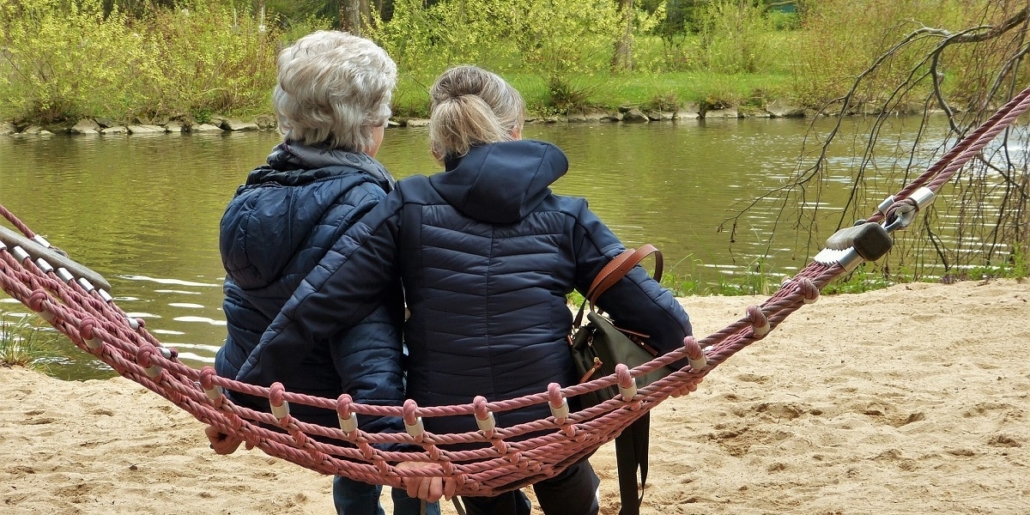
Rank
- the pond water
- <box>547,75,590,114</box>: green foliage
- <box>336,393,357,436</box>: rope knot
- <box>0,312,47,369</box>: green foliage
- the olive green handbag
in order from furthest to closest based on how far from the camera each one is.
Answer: <box>547,75,590,114</box>: green foliage, the pond water, <box>0,312,47,369</box>: green foliage, the olive green handbag, <box>336,393,357,436</box>: rope knot

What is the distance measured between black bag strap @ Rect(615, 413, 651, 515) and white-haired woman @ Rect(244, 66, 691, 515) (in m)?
0.29

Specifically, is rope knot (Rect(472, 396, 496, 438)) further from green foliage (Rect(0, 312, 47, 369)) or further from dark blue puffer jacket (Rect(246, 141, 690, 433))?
green foliage (Rect(0, 312, 47, 369))

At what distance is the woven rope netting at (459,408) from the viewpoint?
203 cm

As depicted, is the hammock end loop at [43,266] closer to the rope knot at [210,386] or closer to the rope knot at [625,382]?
the rope knot at [210,386]

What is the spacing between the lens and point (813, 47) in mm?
20734

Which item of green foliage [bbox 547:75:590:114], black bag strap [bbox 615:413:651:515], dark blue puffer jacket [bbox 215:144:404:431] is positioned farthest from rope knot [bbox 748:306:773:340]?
green foliage [bbox 547:75:590:114]

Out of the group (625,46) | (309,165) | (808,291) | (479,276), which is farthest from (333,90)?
(625,46)

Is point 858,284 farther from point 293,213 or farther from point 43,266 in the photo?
point 43,266

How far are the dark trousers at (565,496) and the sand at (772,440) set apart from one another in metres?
0.72

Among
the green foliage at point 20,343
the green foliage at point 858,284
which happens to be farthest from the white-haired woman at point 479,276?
the green foliage at point 858,284

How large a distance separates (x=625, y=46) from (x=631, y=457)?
2369 cm

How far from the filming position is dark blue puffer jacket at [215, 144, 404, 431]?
2.14 meters

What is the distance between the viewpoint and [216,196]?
1153cm

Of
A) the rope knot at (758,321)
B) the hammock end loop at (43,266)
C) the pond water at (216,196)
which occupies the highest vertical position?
the rope knot at (758,321)
